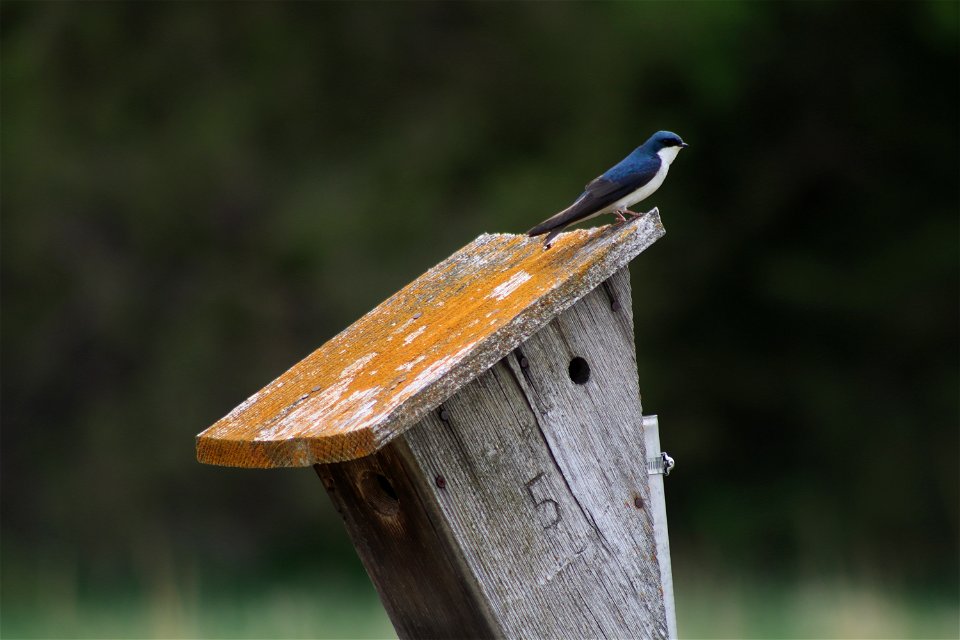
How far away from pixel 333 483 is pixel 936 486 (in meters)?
5.55

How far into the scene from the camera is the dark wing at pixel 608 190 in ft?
7.14

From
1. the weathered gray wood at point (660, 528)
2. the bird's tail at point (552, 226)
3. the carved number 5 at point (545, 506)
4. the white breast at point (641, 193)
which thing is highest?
the white breast at point (641, 193)

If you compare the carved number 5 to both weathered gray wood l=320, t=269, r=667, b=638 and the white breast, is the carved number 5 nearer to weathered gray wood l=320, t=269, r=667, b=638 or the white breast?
weathered gray wood l=320, t=269, r=667, b=638

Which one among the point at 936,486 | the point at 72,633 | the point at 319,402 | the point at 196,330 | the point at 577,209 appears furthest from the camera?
the point at 196,330

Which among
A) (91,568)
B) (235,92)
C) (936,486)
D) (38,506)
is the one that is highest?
(235,92)

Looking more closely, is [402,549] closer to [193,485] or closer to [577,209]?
[577,209]

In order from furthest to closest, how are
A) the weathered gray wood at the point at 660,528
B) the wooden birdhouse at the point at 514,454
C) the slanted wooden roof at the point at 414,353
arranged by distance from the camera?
the weathered gray wood at the point at 660,528 → the wooden birdhouse at the point at 514,454 → the slanted wooden roof at the point at 414,353

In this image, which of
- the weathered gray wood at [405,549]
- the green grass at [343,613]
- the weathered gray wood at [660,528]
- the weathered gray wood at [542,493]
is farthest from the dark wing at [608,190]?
the green grass at [343,613]

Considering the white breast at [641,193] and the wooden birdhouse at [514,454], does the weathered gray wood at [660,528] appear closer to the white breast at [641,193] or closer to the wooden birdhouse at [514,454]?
the wooden birdhouse at [514,454]

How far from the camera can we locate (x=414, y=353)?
204 cm

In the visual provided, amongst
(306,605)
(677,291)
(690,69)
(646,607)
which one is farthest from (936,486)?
(646,607)

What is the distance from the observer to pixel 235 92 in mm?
8352

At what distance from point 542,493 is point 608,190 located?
577 mm

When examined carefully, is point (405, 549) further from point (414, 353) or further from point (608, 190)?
point (608, 190)
